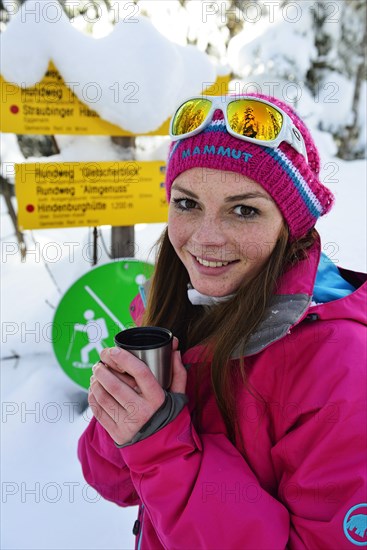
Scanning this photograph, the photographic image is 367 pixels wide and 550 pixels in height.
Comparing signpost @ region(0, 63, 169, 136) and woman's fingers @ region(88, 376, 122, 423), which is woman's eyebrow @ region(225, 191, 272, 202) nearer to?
woman's fingers @ region(88, 376, 122, 423)

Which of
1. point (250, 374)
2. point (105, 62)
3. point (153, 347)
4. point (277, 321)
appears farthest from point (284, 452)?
point (105, 62)

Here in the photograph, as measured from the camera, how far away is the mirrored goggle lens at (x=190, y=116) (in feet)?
4.78

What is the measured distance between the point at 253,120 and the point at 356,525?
1143 mm

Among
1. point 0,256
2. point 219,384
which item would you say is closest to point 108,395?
point 219,384

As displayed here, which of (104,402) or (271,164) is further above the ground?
(271,164)

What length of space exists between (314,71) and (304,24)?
1.86 m

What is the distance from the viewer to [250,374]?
4.05ft

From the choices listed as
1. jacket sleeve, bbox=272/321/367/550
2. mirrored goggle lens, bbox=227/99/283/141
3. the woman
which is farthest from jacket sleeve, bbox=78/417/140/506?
mirrored goggle lens, bbox=227/99/283/141

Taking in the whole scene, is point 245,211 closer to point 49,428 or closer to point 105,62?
point 105,62

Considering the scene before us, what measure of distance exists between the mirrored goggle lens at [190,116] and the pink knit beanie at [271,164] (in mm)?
53

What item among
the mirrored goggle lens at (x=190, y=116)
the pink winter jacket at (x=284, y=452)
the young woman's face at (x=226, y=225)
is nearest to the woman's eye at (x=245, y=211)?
the young woman's face at (x=226, y=225)

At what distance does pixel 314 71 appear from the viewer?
41.9 feet

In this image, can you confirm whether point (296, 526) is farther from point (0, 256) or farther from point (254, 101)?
point (0, 256)

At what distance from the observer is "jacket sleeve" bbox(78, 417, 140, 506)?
156 cm
